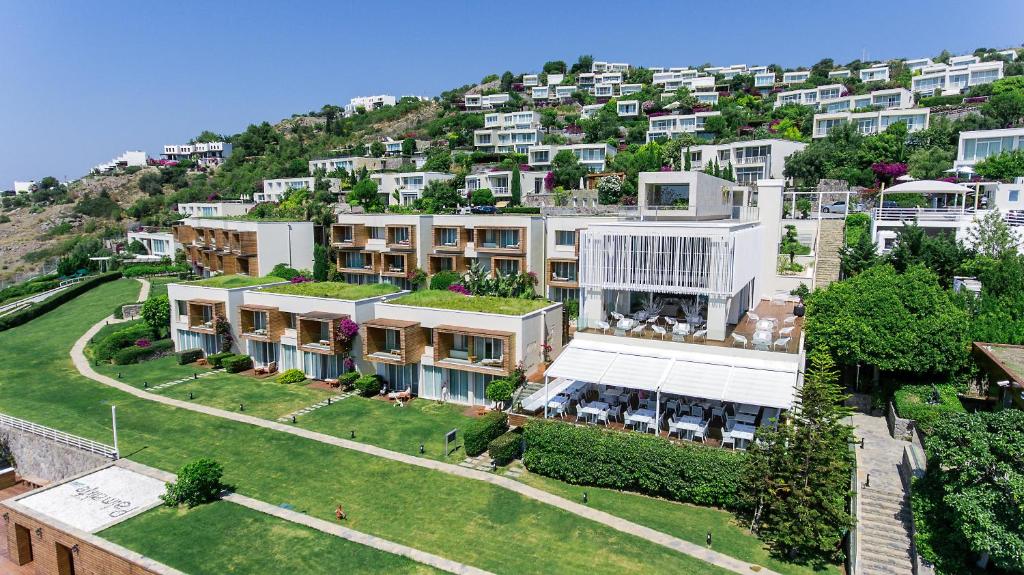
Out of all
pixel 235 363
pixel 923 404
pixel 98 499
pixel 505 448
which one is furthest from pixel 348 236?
pixel 923 404

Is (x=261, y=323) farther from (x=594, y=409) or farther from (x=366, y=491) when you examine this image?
(x=594, y=409)

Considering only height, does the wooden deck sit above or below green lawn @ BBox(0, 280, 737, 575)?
above

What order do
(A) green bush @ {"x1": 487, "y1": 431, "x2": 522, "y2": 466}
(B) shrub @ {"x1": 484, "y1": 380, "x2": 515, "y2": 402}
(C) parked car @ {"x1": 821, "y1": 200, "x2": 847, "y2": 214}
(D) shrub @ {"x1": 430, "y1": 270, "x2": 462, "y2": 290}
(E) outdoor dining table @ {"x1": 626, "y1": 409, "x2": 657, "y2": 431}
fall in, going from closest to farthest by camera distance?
(E) outdoor dining table @ {"x1": 626, "y1": 409, "x2": 657, "y2": 431}, (A) green bush @ {"x1": 487, "y1": 431, "x2": 522, "y2": 466}, (B) shrub @ {"x1": 484, "y1": 380, "x2": 515, "y2": 402}, (D) shrub @ {"x1": 430, "y1": 270, "x2": 462, "y2": 290}, (C) parked car @ {"x1": 821, "y1": 200, "x2": 847, "y2": 214}

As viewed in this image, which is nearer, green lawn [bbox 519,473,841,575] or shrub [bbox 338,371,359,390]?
green lawn [bbox 519,473,841,575]

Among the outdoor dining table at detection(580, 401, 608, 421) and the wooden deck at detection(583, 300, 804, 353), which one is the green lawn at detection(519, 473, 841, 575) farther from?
the wooden deck at detection(583, 300, 804, 353)

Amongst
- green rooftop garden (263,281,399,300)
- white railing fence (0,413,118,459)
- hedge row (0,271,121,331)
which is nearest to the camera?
white railing fence (0,413,118,459)

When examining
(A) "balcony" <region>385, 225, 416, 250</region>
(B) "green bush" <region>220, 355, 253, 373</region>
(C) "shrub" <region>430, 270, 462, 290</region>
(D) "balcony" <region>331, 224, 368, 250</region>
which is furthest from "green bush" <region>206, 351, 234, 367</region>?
(D) "balcony" <region>331, 224, 368, 250</region>

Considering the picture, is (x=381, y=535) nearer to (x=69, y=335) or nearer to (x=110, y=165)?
(x=69, y=335)

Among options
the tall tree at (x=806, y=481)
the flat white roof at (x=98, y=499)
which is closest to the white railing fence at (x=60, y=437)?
the flat white roof at (x=98, y=499)
